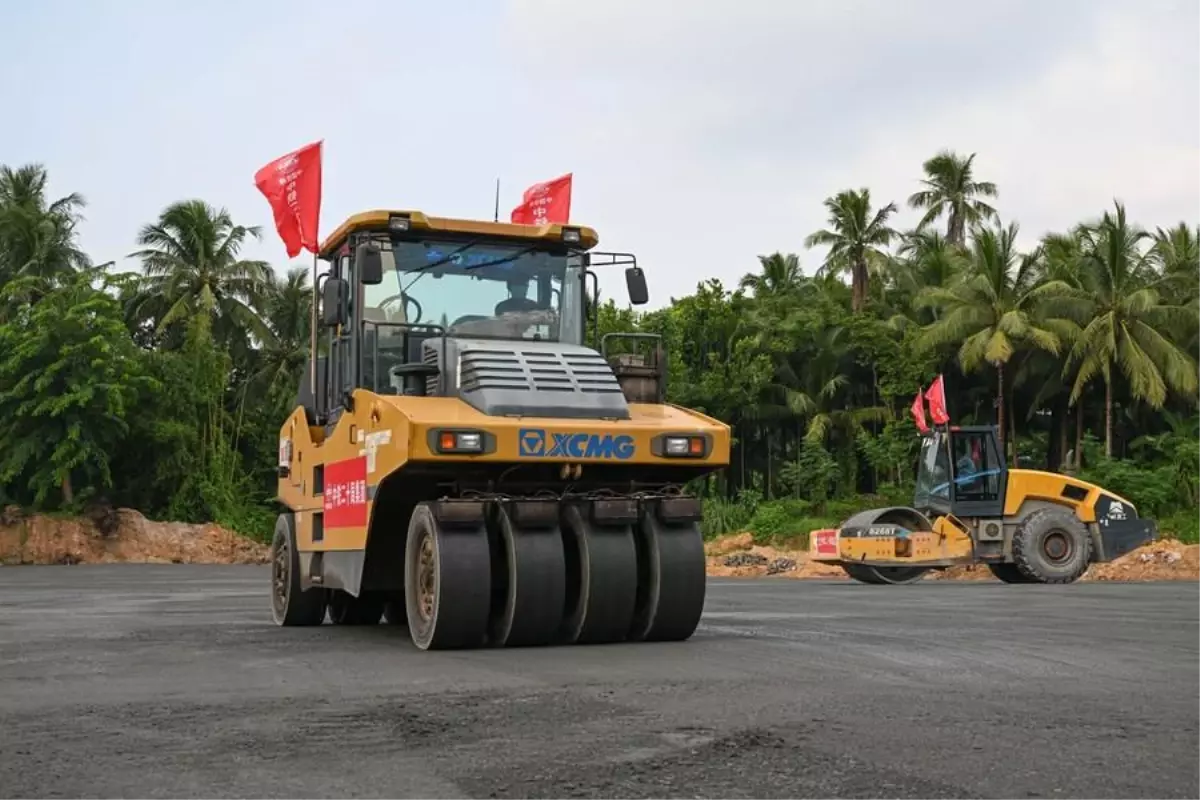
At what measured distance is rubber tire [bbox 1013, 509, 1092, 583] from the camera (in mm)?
22469

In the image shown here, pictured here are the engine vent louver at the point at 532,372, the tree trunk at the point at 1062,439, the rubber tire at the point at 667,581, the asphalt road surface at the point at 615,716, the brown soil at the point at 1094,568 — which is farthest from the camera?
the tree trunk at the point at 1062,439

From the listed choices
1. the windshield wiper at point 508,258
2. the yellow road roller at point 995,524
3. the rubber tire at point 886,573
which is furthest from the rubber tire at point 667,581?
Result: the rubber tire at point 886,573

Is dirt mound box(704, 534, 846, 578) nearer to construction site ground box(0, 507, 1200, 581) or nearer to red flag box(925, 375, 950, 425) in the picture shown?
construction site ground box(0, 507, 1200, 581)

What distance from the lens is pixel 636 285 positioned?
10.9 metres

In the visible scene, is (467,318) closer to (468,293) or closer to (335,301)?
(468,293)

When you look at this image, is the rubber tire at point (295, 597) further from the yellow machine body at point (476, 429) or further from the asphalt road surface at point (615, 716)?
the yellow machine body at point (476, 429)

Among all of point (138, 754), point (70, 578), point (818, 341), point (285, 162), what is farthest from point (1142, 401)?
point (138, 754)

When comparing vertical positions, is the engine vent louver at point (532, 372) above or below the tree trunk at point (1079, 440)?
below

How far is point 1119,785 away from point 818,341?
159ft

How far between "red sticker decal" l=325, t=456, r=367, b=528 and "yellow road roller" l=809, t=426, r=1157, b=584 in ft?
44.8

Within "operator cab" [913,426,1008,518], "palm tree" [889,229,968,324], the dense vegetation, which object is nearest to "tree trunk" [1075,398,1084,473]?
the dense vegetation

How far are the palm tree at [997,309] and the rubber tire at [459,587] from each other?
123 ft

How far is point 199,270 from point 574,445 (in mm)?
46256

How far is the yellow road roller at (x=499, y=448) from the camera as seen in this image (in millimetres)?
9219
